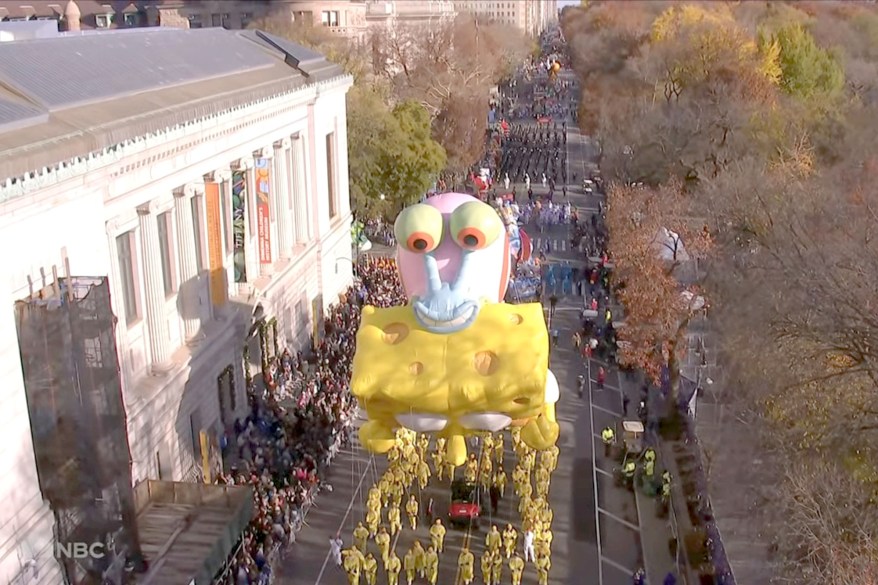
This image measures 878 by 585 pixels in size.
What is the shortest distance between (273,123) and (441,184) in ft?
94.8

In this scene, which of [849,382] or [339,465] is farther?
[339,465]

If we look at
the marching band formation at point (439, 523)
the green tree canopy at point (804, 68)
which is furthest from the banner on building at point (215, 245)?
the green tree canopy at point (804, 68)

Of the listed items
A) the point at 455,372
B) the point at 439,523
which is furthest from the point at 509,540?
the point at 455,372

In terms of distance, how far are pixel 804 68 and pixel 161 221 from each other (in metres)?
44.8

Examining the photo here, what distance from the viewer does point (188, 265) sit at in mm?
23188

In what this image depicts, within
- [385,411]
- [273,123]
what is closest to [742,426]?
[385,411]

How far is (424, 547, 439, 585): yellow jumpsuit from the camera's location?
58.6 feet

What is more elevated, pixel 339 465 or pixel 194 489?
pixel 194 489

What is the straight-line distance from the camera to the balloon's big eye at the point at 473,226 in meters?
15.4

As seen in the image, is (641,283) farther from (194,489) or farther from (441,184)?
(441,184)

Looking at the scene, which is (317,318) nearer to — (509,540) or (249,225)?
(249,225)

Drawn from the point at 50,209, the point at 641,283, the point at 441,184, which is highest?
the point at 50,209

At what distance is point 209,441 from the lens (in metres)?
23.3

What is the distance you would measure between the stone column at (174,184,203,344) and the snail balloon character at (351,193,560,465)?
27.6 feet
